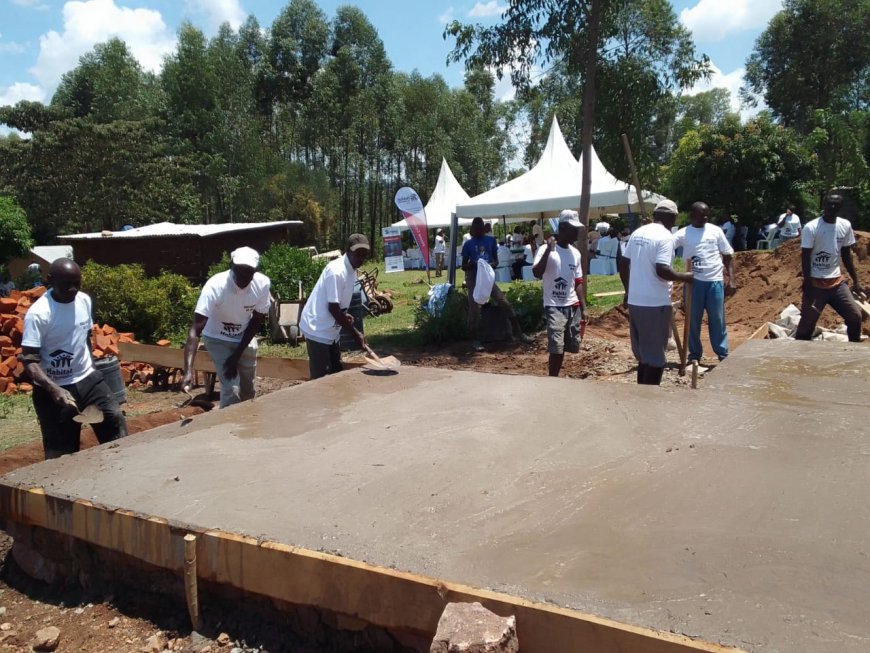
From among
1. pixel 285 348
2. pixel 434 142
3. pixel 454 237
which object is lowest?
pixel 285 348

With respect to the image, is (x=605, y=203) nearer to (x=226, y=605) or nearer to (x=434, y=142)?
(x=226, y=605)

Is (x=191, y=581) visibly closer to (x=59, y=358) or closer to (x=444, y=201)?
(x=59, y=358)

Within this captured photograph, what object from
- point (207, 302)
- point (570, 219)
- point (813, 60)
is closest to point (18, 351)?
point (207, 302)

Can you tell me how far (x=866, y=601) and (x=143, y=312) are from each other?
10921 millimetres

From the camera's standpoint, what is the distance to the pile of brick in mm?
8758

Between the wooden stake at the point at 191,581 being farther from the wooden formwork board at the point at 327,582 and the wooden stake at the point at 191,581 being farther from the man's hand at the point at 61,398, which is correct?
the man's hand at the point at 61,398

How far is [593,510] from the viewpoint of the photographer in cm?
254

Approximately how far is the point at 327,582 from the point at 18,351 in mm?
8574

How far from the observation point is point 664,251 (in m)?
5.24

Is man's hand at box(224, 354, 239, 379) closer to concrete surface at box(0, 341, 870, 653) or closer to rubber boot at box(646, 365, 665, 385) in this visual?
concrete surface at box(0, 341, 870, 653)

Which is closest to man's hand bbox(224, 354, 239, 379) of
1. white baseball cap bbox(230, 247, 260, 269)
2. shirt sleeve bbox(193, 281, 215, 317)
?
shirt sleeve bbox(193, 281, 215, 317)

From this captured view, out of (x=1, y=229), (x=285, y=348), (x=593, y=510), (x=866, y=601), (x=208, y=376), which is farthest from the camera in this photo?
(x=1, y=229)

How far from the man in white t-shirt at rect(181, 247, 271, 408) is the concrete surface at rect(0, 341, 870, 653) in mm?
618

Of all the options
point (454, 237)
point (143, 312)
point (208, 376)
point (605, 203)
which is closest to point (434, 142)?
point (454, 237)
